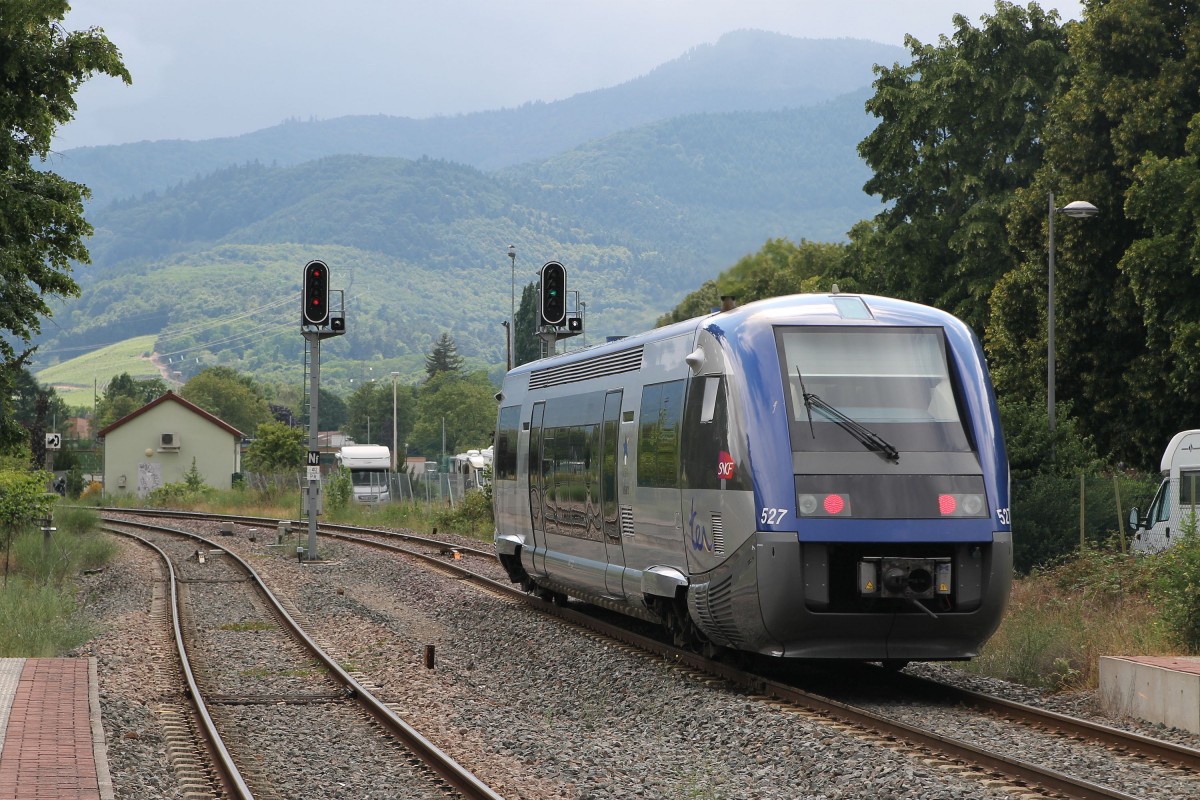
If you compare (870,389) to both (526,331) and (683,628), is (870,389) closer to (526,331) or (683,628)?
(683,628)

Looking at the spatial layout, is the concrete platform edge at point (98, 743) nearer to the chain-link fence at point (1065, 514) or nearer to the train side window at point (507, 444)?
the train side window at point (507, 444)

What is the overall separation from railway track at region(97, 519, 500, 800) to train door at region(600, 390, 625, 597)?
9.93 feet

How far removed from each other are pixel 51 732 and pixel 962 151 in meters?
37.7

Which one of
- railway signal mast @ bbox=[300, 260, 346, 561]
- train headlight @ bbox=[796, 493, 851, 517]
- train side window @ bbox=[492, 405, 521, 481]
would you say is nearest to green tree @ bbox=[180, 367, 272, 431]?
railway signal mast @ bbox=[300, 260, 346, 561]

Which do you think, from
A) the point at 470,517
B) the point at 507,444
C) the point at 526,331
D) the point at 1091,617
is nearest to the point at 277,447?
the point at 526,331

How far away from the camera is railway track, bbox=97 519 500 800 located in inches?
384

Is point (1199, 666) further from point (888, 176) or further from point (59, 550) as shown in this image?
point (888, 176)

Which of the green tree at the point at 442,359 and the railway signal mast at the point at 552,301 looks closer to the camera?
the railway signal mast at the point at 552,301

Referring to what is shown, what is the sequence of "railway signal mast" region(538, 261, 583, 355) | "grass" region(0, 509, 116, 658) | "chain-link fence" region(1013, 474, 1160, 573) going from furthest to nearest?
"railway signal mast" region(538, 261, 583, 355) < "chain-link fence" region(1013, 474, 1160, 573) < "grass" region(0, 509, 116, 658)

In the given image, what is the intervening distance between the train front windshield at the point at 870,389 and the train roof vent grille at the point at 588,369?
10.1ft

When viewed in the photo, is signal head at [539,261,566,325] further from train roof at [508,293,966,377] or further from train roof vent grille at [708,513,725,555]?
train roof vent grille at [708,513,725,555]

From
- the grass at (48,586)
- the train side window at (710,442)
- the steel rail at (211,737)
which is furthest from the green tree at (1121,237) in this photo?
the grass at (48,586)

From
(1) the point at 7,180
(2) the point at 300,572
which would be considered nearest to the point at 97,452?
(2) the point at 300,572

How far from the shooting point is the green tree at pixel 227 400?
178375 millimetres
